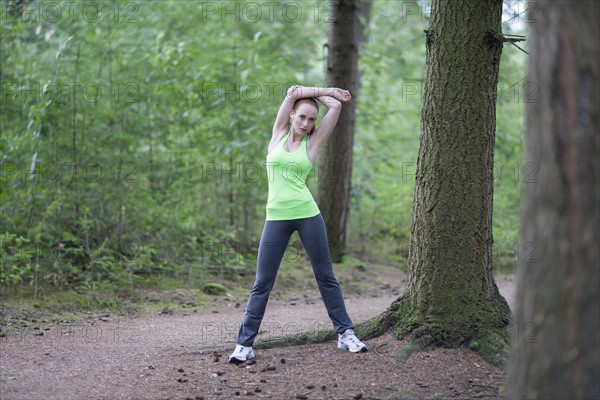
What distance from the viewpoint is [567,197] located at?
10.3 feet

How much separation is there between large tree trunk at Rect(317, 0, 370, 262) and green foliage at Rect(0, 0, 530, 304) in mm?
1107

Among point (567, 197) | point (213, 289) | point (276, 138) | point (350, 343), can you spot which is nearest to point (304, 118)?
point (276, 138)

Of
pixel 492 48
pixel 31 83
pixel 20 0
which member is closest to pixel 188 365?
pixel 492 48

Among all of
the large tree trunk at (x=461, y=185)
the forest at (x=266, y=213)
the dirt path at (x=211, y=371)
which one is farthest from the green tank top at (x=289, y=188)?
the dirt path at (x=211, y=371)

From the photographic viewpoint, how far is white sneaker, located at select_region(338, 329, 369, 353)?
5450mm

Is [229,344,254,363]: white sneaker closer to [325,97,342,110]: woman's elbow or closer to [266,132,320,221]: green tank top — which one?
[266,132,320,221]: green tank top

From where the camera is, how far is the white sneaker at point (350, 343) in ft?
17.9

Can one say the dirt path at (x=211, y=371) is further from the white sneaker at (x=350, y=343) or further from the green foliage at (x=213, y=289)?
the green foliage at (x=213, y=289)

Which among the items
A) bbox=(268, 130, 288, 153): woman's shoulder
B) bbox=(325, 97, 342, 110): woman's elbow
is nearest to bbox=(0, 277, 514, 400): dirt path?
bbox=(268, 130, 288, 153): woman's shoulder

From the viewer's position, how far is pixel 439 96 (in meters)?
5.55

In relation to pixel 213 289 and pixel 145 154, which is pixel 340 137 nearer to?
pixel 145 154

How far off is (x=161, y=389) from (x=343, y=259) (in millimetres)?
6979

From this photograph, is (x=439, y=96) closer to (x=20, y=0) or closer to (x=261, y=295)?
(x=261, y=295)

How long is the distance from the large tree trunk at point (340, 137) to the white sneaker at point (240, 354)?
5801mm
